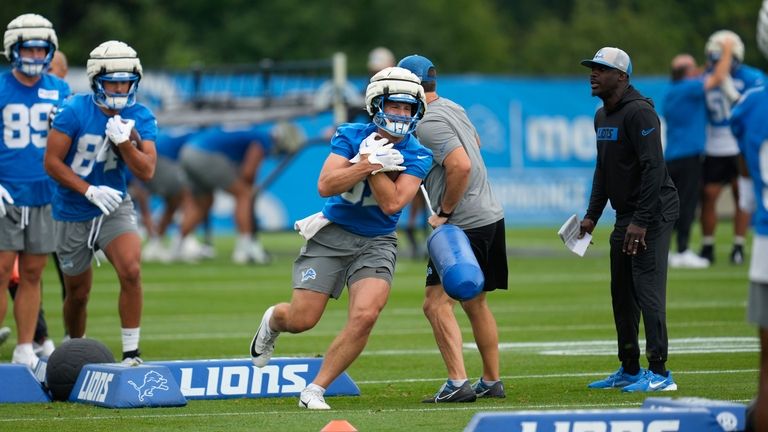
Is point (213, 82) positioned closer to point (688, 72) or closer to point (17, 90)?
point (688, 72)

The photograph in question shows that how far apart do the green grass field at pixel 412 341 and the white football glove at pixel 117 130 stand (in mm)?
1924

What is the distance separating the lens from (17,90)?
11141 millimetres

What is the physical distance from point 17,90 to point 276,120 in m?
12.9

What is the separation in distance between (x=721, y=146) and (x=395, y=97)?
1203 centimetres

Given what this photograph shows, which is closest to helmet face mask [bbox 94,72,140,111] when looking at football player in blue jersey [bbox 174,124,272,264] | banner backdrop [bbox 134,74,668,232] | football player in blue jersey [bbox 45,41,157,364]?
football player in blue jersey [bbox 45,41,157,364]

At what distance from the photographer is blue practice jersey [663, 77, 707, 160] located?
18.6m

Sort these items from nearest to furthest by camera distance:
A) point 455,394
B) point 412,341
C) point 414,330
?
point 455,394
point 412,341
point 414,330

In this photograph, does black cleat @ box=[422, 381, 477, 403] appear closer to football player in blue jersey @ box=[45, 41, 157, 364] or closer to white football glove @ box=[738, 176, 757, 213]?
football player in blue jersey @ box=[45, 41, 157, 364]

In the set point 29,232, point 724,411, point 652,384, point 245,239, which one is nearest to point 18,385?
point 29,232

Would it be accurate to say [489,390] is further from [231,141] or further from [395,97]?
[231,141]

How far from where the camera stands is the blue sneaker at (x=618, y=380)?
32.4 feet

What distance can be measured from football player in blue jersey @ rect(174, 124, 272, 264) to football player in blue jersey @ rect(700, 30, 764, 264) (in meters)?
6.28

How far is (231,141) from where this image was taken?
21891mm

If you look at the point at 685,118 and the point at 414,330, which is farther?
the point at 685,118
